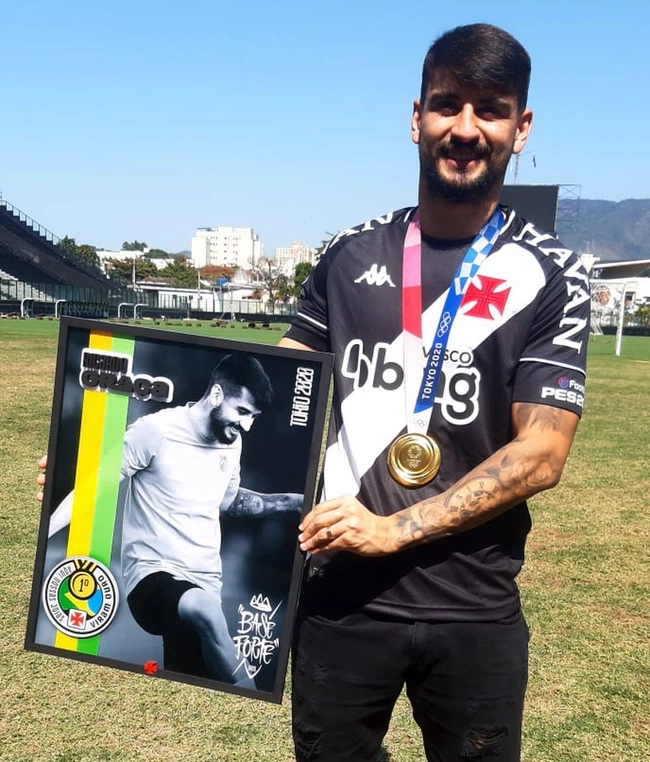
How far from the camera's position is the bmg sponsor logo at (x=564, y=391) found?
2016 millimetres

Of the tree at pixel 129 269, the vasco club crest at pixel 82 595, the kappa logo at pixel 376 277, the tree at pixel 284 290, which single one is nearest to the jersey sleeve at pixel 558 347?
the kappa logo at pixel 376 277

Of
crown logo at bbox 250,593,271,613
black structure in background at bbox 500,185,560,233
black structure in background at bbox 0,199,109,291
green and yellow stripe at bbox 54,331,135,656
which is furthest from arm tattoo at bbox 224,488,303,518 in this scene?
black structure in background at bbox 0,199,109,291

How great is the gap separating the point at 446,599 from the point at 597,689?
272 cm

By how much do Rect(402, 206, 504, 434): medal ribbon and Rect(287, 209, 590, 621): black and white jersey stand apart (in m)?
0.02

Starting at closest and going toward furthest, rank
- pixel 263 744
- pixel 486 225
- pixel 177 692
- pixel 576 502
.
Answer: pixel 486 225 → pixel 263 744 → pixel 177 692 → pixel 576 502

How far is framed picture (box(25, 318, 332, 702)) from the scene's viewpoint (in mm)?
2150

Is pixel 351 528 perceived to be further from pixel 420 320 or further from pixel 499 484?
pixel 420 320

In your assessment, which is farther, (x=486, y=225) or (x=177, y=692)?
(x=177, y=692)

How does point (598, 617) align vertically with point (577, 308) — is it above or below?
below

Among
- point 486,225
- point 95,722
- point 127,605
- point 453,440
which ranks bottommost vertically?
point 95,722

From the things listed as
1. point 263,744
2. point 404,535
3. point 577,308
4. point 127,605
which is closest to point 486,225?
point 577,308

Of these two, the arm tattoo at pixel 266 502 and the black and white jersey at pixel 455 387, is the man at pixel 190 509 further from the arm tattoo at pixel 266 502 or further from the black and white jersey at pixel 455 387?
the black and white jersey at pixel 455 387

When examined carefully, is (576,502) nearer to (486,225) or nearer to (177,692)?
(177,692)

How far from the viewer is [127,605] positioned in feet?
7.45
